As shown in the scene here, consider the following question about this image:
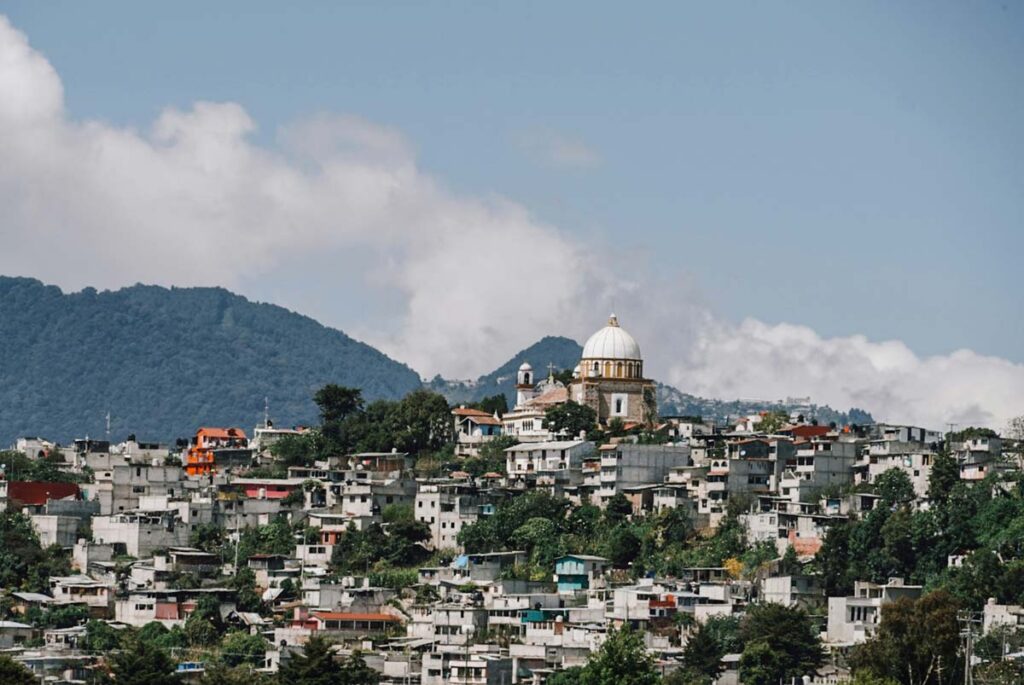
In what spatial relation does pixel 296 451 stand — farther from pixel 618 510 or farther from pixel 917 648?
pixel 917 648

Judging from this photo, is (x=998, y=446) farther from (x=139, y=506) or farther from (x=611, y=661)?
(x=139, y=506)

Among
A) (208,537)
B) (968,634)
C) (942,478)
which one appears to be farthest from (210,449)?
(968,634)

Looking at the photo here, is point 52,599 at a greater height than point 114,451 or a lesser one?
lesser

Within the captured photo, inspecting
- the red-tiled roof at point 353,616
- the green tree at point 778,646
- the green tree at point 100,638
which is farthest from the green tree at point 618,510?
the green tree at point 100,638

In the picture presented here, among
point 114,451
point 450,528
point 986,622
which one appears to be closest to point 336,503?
point 450,528

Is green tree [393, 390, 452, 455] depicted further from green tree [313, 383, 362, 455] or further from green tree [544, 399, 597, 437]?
green tree [544, 399, 597, 437]

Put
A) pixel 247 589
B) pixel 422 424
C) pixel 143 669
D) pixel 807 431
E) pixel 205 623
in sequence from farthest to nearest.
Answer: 1. pixel 422 424
2. pixel 807 431
3. pixel 247 589
4. pixel 205 623
5. pixel 143 669

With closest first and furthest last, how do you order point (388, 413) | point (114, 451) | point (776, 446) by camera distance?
point (776, 446) < point (388, 413) < point (114, 451)
